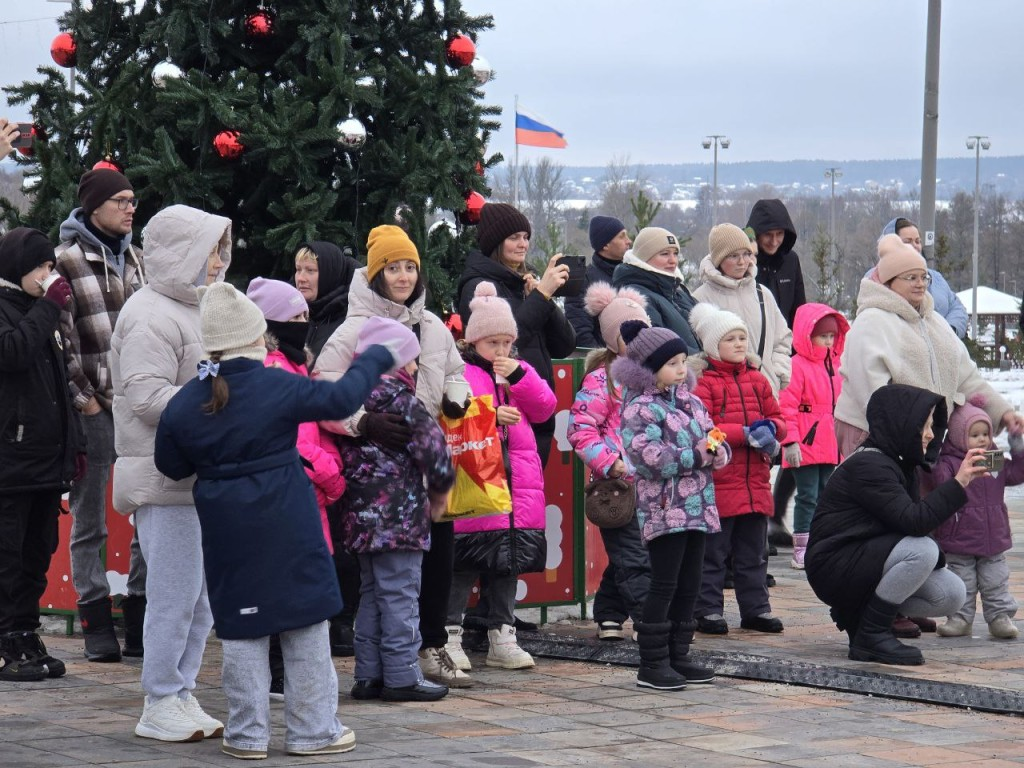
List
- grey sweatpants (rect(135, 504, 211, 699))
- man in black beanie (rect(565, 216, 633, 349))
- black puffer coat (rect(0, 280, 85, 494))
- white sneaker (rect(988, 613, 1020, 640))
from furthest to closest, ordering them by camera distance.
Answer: man in black beanie (rect(565, 216, 633, 349)) < white sneaker (rect(988, 613, 1020, 640)) < black puffer coat (rect(0, 280, 85, 494)) < grey sweatpants (rect(135, 504, 211, 699))

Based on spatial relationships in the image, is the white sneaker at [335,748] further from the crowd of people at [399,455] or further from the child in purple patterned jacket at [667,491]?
the child in purple patterned jacket at [667,491]

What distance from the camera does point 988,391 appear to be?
8.52 meters

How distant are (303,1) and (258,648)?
14.6 ft

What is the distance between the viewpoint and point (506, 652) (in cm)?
734

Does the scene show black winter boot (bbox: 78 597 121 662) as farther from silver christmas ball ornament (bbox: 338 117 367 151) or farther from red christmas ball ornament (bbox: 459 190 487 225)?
red christmas ball ornament (bbox: 459 190 487 225)

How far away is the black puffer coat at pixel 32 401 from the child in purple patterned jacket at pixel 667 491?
7.97 ft

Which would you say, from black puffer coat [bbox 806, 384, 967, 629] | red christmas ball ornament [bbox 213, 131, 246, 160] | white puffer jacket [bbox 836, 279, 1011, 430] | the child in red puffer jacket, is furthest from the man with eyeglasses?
white puffer jacket [bbox 836, 279, 1011, 430]

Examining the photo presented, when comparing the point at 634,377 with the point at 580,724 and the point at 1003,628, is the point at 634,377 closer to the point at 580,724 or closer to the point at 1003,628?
the point at 580,724

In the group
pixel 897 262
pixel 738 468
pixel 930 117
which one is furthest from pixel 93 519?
pixel 930 117

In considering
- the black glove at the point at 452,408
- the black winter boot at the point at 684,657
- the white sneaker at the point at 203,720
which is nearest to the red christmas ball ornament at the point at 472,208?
the black glove at the point at 452,408

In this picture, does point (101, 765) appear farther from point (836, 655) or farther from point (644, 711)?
point (836, 655)

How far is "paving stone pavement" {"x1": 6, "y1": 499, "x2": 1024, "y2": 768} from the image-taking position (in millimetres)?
5465

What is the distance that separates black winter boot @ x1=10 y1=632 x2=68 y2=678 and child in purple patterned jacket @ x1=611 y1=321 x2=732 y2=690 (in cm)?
252

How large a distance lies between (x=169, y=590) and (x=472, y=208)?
4076mm
